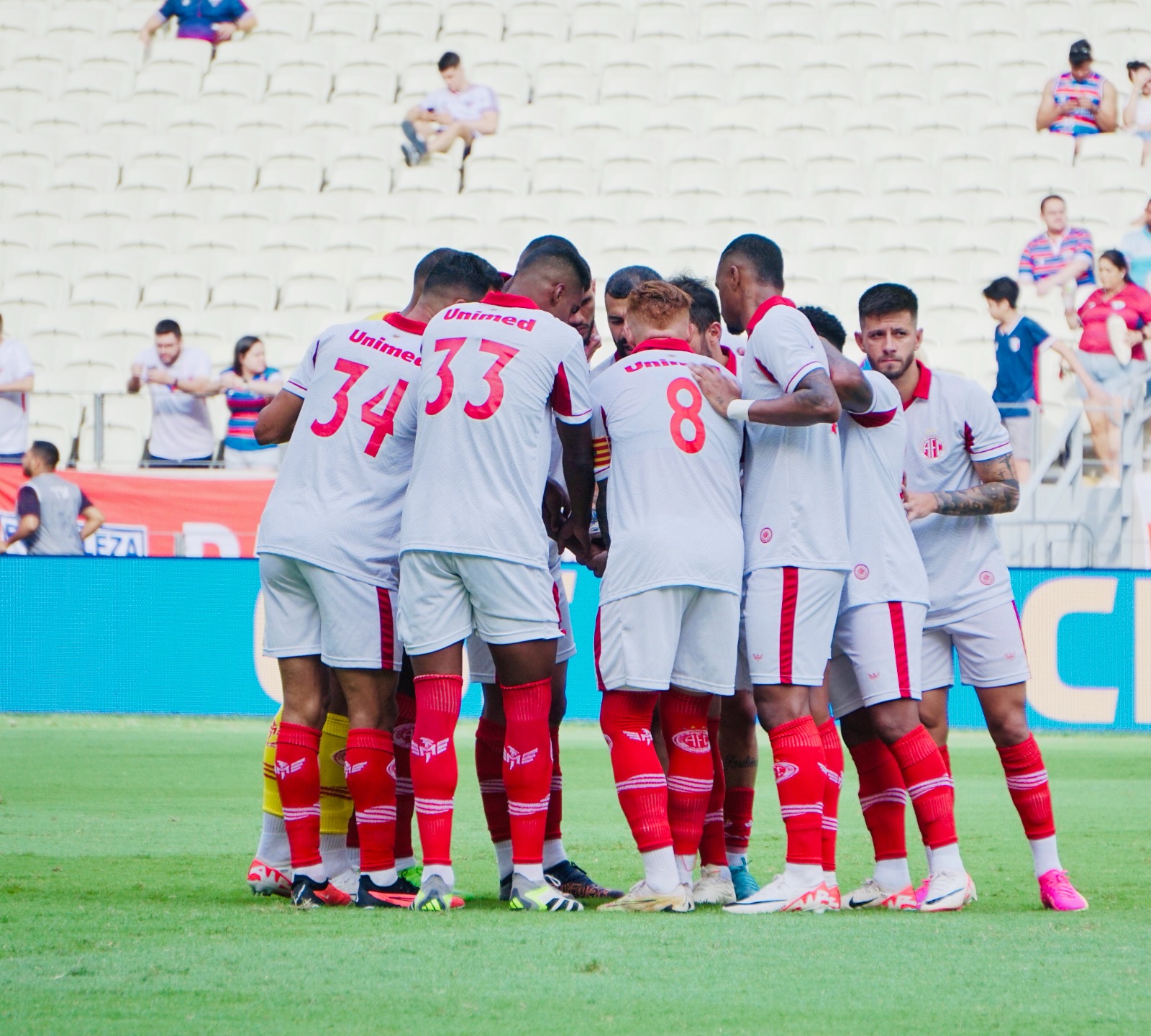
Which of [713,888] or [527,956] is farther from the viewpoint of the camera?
[713,888]

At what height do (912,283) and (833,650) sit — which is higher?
(912,283)

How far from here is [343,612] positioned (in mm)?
5164

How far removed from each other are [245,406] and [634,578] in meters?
8.62

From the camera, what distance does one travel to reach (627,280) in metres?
6.20

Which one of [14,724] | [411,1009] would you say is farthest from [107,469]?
[411,1009]

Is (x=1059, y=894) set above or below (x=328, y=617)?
below

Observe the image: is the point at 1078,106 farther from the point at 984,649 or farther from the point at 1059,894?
the point at 1059,894

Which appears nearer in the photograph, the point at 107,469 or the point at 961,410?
the point at 961,410

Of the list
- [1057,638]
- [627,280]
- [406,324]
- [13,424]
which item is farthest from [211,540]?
[406,324]

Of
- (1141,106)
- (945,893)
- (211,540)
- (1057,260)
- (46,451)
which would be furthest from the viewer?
(1141,106)

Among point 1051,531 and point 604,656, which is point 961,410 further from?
point 1051,531

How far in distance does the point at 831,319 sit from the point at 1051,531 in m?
7.29

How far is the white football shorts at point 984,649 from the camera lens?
557 cm

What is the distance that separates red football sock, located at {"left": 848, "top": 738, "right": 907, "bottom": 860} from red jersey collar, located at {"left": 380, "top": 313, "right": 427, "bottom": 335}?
6.96 feet
